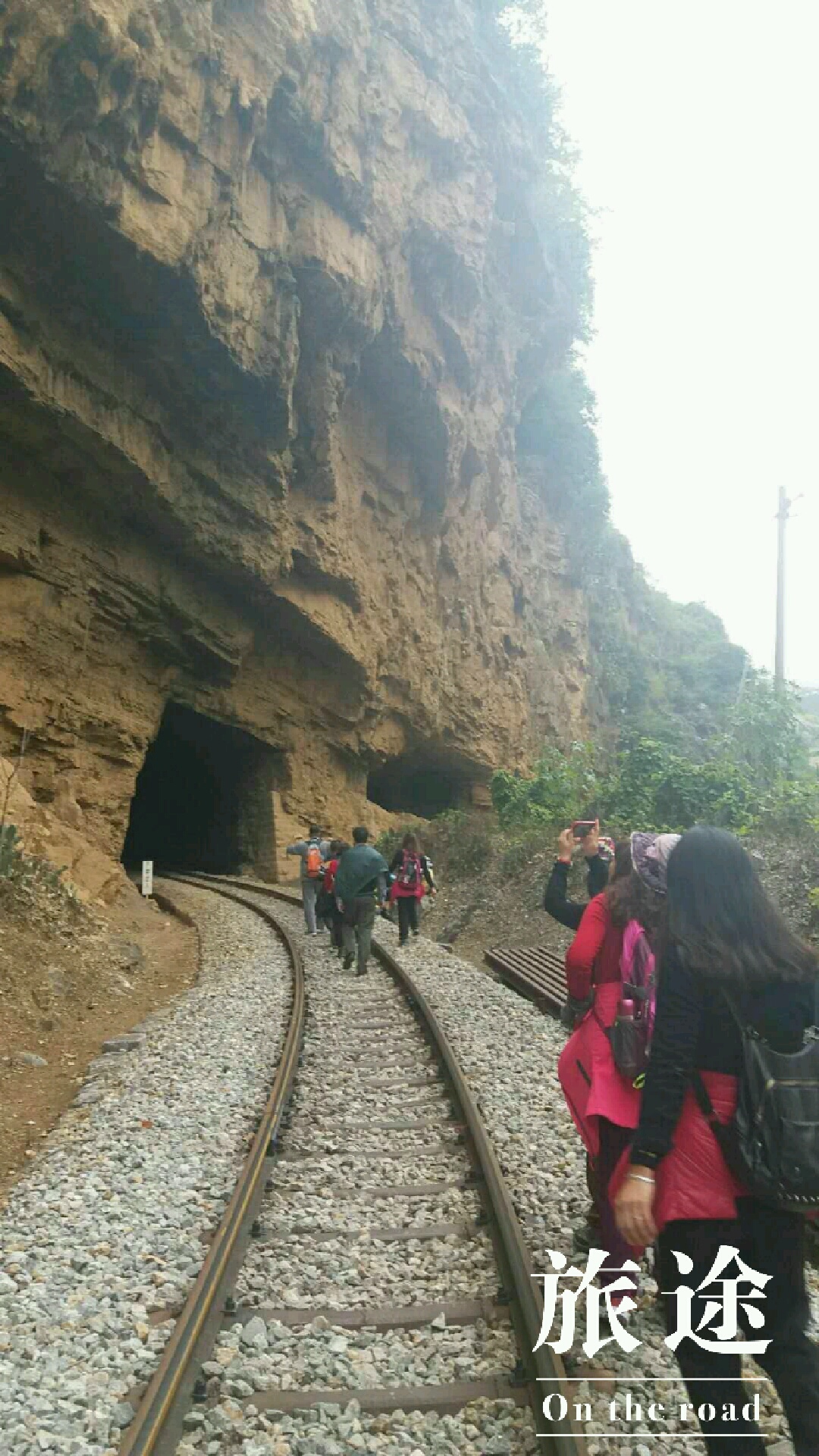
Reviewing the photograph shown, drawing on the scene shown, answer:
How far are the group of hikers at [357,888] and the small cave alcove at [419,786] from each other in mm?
11621

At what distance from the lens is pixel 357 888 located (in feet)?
32.4

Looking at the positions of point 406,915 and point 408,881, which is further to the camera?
point 406,915

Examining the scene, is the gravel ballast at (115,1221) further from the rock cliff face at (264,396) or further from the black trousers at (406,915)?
the rock cliff face at (264,396)

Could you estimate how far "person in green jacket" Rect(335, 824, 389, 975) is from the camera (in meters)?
9.88

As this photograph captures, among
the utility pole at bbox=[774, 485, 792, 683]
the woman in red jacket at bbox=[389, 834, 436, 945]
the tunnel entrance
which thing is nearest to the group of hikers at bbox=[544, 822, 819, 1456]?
the woman in red jacket at bbox=[389, 834, 436, 945]

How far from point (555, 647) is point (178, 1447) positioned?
2925cm

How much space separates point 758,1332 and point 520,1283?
1.29 meters

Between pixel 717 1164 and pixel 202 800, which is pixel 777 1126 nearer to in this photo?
pixel 717 1164

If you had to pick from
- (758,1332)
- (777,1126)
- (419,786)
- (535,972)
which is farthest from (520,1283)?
(419,786)

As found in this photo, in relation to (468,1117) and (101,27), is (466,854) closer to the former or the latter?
(468,1117)

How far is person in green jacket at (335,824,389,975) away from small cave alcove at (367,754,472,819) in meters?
15.6

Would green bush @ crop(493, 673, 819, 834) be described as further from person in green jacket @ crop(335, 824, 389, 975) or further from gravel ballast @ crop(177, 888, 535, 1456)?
gravel ballast @ crop(177, 888, 535, 1456)

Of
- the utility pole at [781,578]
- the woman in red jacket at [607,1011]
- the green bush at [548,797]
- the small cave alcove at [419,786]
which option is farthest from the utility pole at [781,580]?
the woman in red jacket at [607,1011]

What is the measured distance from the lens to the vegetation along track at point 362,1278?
2.60 meters
